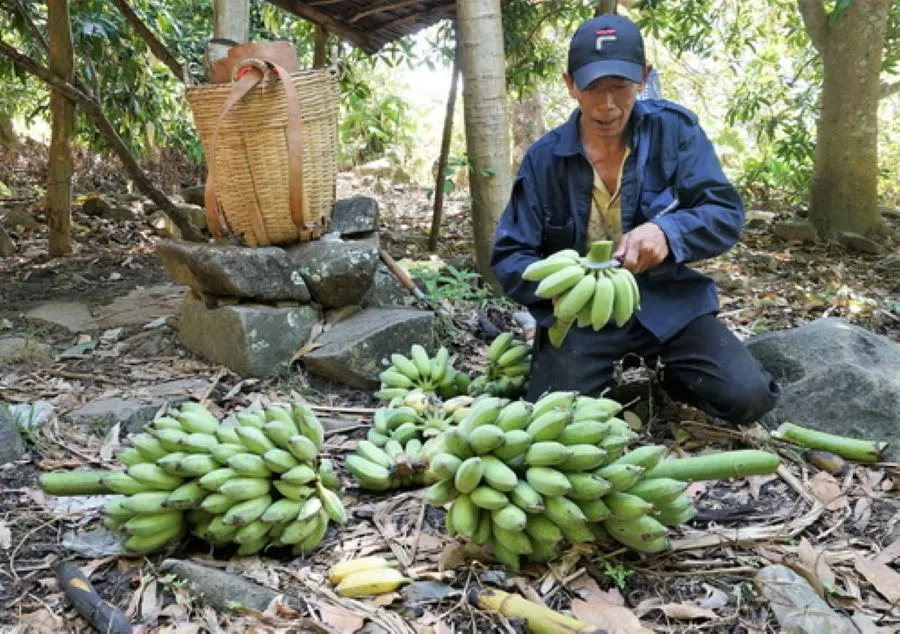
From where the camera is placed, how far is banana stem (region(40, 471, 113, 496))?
238 centimetres

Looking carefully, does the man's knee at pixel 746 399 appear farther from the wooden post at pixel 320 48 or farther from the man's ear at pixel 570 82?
the wooden post at pixel 320 48

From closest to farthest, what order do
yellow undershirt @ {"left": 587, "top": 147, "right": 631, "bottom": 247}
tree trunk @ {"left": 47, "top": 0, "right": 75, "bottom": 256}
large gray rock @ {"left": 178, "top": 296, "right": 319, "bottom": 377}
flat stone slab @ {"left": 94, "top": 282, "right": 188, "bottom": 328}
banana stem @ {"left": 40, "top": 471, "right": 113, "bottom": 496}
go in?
banana stem @ {"left": 40, "top": 471, "right": 113, "bottom": 496} → yellow undershirt @ {"left": 587, "top": 147, "right": 631, "bottom": 247} → large gray rock @ {"left": 178, "top": 296, "right": 319, "bottom": 377} → flat stone slab @ {"left": 94, "top": 282, "right": 188, "bottom": 328} → tree trunk @ {"left": 47, "top": 0, "right": 75, "bottom": 256}

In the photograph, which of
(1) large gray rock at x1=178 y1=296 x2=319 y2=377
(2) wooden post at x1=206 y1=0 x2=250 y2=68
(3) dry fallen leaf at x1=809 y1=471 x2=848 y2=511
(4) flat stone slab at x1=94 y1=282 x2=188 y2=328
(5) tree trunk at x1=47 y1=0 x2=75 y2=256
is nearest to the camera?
(3) dry fallen leaf at x1=809 y1=471 x2=848 y2=511

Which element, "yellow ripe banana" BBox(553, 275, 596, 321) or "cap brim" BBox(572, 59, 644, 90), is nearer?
"yellow ripe banana" BBox(553, 275, 596, 321)

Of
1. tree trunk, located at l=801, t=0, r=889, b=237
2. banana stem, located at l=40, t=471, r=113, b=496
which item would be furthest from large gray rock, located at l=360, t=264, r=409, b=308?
tree trunk, located at l=801, t=0, r=889, b=237

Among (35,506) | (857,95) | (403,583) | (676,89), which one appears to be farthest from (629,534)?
(676,89)

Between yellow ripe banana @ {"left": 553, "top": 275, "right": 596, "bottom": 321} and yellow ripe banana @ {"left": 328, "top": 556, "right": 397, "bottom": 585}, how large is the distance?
35.4 inches

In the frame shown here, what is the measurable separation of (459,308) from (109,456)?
86.5 inches

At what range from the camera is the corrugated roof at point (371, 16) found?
17.0 feet

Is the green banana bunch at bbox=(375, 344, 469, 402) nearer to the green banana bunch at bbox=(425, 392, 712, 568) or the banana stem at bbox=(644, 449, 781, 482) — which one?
the green banana bunch at bbox=(425, 392, 712, 568)

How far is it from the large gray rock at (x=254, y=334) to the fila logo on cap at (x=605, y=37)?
2051mm

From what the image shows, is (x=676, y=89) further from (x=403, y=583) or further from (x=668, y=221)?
(x=403, y=583)

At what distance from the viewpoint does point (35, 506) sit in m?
2.75

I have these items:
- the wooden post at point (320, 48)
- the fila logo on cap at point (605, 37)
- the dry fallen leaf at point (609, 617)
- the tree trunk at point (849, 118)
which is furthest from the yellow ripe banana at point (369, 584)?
the tree trunk at point (849, 118)
